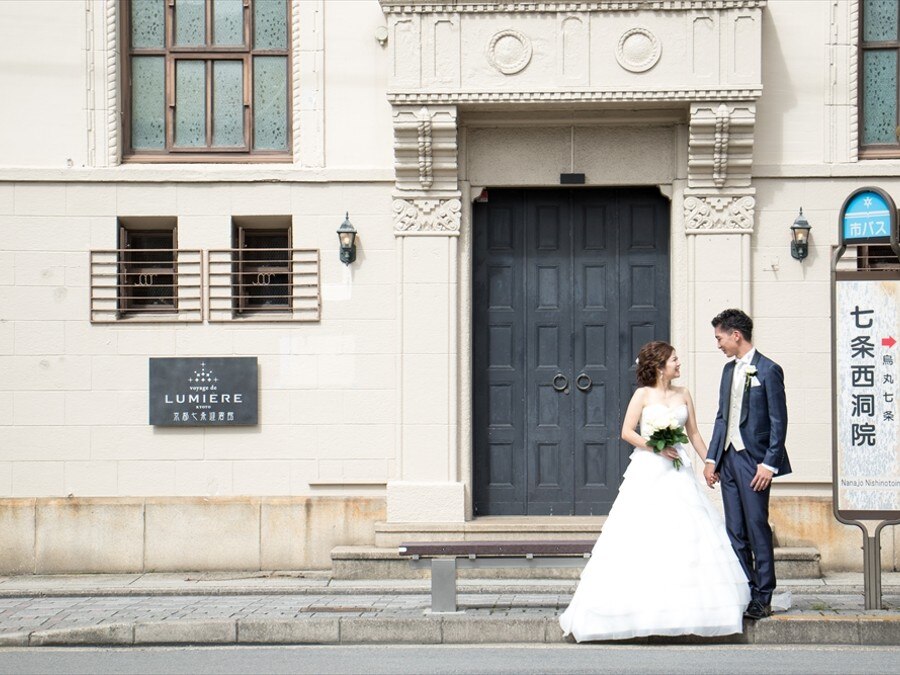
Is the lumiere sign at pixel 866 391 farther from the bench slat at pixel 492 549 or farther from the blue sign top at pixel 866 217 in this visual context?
the bench slat at pixel 492 549

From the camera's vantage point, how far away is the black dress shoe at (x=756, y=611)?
10.1 meters

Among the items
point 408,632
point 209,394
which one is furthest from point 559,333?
point 408,632

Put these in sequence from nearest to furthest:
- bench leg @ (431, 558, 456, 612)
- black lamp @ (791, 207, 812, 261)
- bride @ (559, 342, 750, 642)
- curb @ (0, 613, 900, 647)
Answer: bride @ (559, 342, 750, 642), curb @ (0, 613, 900, 647), bench leg @ (431, 558, 456, 612), black lamp @ (791, 207, 812, 261)

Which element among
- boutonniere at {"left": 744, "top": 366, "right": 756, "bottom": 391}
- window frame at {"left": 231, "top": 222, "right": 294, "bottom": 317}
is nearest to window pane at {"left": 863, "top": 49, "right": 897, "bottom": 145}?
boutonniere at {"left": 744, "top": 366, "right": 756, "bottom": 391}

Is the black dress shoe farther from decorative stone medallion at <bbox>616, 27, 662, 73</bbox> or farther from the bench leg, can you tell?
decorative stone medallion at <bbox>616, 27, 662, 73</bbox>

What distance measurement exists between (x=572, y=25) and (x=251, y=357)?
441 cm

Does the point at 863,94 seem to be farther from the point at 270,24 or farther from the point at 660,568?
the point at 660,568

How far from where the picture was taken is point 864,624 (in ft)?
32.7

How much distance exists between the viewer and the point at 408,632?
405 inches

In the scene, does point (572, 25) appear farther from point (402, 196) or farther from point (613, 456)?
point (613, 456)

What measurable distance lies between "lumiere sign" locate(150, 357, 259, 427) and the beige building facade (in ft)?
0.37

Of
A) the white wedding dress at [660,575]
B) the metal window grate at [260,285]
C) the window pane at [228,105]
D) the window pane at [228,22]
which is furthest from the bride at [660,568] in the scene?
the window pane at [228,22]

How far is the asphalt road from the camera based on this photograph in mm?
9047

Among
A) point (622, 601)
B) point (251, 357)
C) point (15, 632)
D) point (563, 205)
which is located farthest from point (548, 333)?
point (15, 632)
